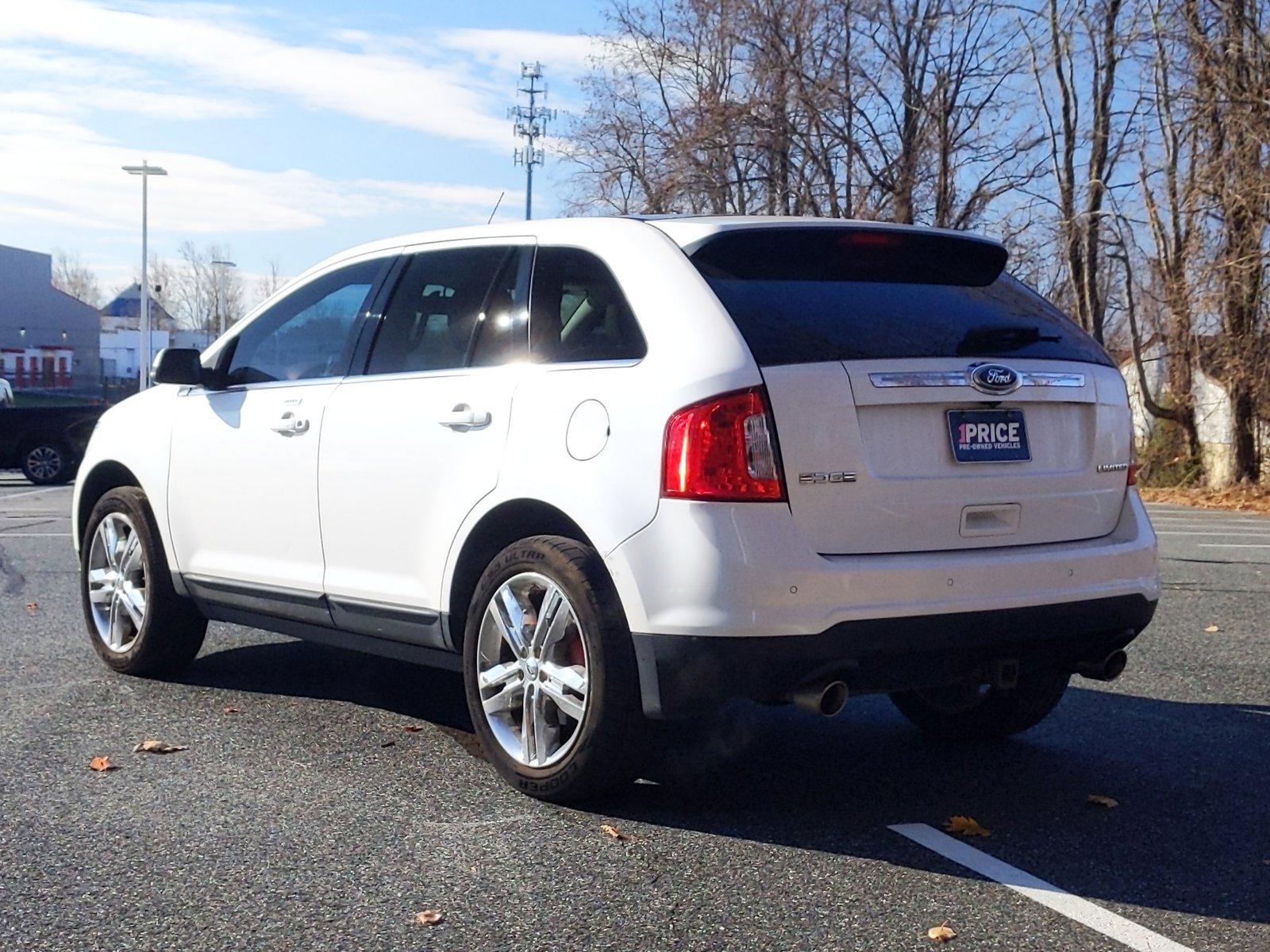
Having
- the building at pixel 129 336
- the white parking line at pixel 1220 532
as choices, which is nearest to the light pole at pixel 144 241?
the building at pixel 129 336

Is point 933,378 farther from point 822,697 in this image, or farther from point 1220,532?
point 1220,532

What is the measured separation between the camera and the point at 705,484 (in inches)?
158

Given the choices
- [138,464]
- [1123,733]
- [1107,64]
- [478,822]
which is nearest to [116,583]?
[138,464]

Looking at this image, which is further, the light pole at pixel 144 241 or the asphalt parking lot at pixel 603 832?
the light pole at pixel 144 241

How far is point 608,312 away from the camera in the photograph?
4605mm

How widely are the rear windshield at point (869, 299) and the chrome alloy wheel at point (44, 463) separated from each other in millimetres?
20147

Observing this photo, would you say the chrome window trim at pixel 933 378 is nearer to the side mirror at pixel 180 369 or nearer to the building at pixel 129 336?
the side mirror at pixel 180 369

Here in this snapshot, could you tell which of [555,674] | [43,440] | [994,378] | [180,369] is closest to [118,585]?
[180,369]

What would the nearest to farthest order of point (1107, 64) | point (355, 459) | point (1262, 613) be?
point (355, 459), point (1262, 613), point (1107, 64)

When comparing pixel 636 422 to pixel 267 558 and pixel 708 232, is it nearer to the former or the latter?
pixel 708 232

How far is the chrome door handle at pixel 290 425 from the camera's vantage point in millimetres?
5555

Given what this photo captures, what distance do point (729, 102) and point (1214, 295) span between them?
1417 cm

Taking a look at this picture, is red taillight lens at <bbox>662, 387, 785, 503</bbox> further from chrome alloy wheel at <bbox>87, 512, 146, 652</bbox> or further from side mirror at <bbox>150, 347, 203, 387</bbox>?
chrome alloy wheel at <bbox>87, 512, 146, 652</bbox>

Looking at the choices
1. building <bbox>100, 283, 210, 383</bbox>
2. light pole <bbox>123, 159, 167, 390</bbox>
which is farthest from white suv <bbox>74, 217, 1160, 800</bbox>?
building <bbox>100, 283, 210, 383</bbox>
